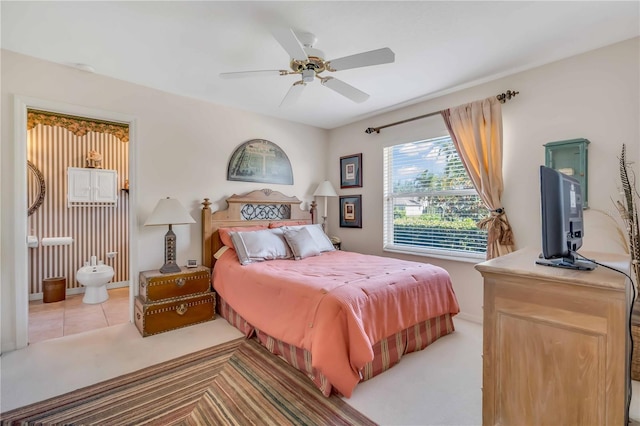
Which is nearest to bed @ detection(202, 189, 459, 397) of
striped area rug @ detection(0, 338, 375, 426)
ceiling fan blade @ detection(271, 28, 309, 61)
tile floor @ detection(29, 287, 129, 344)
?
striped area rug @ detection(0, 338, 375, 426)

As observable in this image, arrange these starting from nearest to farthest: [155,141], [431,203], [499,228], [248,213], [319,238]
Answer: [499,228] < [155,141] < [431,203] < [319,238] < [248,213]

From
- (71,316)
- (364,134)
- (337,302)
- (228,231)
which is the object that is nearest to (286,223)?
(228,231)

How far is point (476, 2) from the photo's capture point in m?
1.81

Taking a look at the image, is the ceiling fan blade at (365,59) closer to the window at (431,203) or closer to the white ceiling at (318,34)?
the white ceiling at (318,34)

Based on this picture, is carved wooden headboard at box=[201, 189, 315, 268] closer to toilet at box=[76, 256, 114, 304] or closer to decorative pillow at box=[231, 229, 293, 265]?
decorative pillow at box=[231, 229, 293, 265]

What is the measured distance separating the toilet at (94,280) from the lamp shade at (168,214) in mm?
1616

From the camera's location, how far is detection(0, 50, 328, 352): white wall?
2432 mm

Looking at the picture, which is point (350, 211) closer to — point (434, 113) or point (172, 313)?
point (434, 113)

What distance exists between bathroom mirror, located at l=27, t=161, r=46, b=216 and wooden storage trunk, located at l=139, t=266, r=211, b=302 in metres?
2.28

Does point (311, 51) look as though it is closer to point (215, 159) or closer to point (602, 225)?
point (215, 159)

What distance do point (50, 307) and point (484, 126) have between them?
551 centimetres

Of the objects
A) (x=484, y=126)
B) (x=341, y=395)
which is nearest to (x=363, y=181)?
(x=484, y=126)

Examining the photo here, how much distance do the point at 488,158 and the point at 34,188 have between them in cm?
567

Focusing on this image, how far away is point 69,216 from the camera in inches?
164
